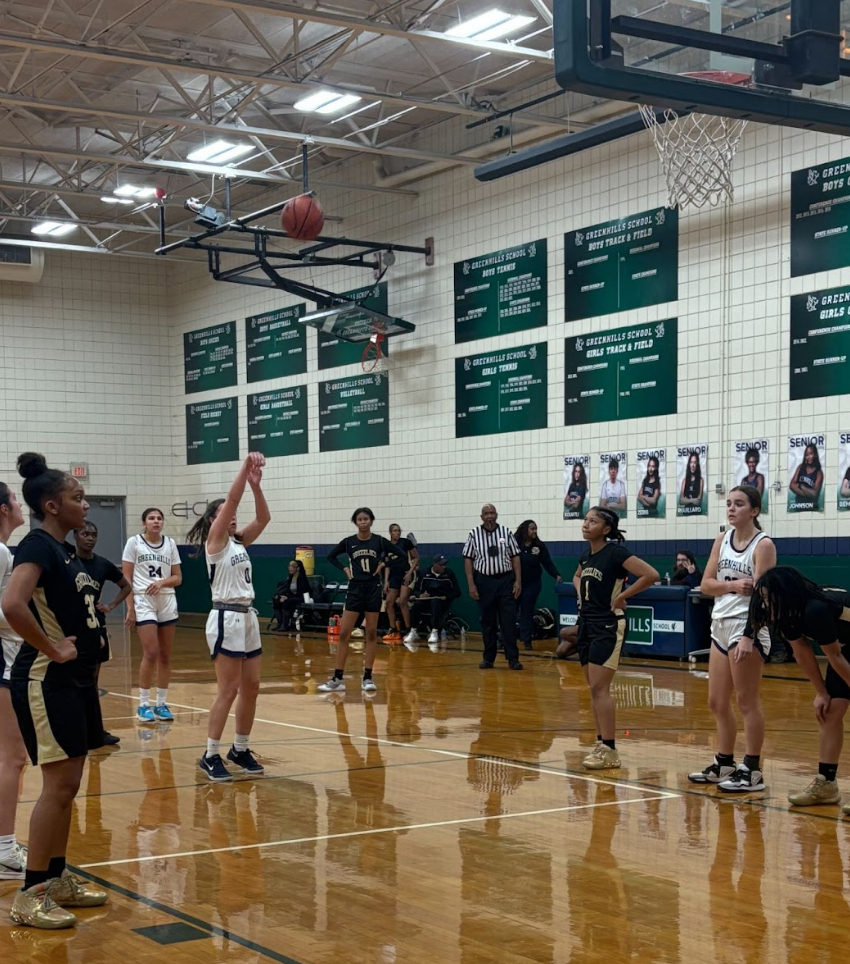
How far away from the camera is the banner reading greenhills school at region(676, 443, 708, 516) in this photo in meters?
15.8

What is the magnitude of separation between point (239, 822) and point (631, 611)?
951 centimetres

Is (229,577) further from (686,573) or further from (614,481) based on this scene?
(614,481)

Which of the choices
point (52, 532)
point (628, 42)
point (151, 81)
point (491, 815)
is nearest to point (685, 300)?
point (151, 81)

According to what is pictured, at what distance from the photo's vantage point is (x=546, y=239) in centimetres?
1805

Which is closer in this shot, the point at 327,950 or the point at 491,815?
the point at 327,950

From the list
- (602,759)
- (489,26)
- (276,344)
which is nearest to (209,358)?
(276,344)

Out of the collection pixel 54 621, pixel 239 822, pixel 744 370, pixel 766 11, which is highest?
pixel 766 11

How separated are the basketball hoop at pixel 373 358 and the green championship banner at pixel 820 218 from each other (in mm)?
7618

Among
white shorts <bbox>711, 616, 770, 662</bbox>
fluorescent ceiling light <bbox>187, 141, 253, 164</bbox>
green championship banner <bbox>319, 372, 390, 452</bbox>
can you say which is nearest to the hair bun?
white shorts <bbox>711, 616, 770, 662</bbox>

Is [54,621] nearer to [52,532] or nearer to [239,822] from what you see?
[52,532]

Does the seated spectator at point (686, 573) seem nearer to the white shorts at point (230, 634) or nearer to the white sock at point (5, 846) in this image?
the white shorts at point (230, 634)

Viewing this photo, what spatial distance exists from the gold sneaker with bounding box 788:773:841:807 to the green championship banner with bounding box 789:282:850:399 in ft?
26.6

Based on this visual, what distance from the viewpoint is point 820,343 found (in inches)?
571

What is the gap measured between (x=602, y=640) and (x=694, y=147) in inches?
269
